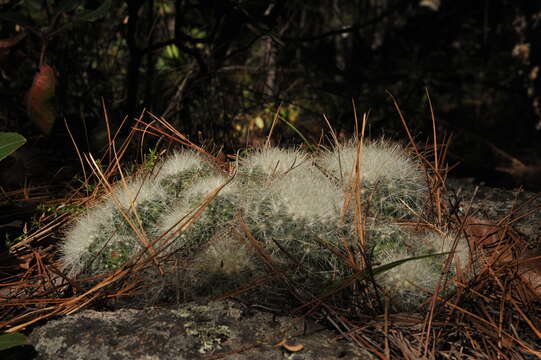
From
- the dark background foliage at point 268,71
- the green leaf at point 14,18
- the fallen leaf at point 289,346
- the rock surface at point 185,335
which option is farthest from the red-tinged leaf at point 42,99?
the fallen leaf at point 289,346

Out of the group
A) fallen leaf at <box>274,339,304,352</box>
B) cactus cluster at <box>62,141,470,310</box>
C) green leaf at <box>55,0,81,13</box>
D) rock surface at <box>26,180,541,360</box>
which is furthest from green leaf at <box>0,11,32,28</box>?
fallen leaf at <box>274,339,304,352</box>

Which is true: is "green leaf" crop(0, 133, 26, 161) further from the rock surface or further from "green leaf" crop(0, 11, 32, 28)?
"green leaf" crop(0, 11, 32, 28)

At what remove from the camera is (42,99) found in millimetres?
1784

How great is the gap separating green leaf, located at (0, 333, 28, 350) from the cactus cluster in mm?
359

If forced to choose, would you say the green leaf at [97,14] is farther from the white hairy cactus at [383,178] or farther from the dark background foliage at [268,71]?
the white hairy cactus at [383,178]

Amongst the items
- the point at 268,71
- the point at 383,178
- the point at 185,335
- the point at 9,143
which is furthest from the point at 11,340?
the point at 268,71

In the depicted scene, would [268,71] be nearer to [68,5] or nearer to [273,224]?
[68,5]

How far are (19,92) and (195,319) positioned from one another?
212 cm

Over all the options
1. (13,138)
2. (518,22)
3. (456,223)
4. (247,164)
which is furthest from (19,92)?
(518,22)

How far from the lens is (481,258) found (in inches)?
49.6

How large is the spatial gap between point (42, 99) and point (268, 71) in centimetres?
204

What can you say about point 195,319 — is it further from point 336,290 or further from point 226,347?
point 336,290

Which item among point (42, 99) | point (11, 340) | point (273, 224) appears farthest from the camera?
point (42, 99)

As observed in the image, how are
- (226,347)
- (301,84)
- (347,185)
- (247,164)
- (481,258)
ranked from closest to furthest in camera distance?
(226,347) → (481,258) → (347,185) → (247,164) → (301,84)
